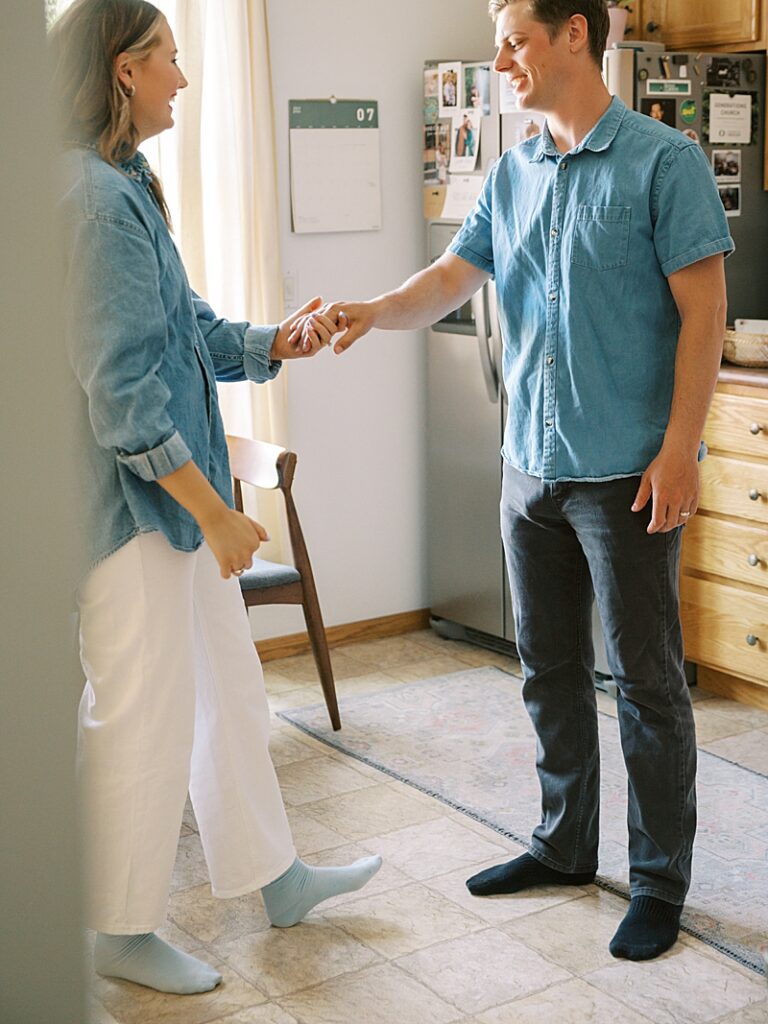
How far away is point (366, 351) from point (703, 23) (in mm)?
1383

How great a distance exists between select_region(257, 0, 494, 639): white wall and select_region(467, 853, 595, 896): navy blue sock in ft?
5.53

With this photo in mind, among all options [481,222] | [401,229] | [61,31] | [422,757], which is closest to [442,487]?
[401,229]

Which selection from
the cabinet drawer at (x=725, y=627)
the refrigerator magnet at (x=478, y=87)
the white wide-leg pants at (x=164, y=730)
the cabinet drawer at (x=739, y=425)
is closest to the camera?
the white wide-leg pants at (x=164, y=730)

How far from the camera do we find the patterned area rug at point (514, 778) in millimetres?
2438

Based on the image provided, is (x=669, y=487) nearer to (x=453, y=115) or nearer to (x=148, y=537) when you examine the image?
(x=148, y=537)

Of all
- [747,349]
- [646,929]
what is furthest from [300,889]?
[747,349]

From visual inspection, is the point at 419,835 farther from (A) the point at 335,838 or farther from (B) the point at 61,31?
(B) the point at 61,31

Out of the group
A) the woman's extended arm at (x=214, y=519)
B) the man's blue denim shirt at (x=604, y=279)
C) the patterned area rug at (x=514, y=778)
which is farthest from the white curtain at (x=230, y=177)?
the woman's extended arm at (x=214, y=519)

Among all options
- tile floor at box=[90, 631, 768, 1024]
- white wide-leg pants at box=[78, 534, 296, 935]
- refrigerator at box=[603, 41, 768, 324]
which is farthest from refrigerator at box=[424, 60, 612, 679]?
white wide-leg pants at box=[78, 534, 296, 935]

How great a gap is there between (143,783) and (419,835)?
912 millimetres

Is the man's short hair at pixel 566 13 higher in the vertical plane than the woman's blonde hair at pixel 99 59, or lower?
higher

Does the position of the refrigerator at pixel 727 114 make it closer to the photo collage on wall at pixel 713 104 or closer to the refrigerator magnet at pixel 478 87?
the photo collage on wall at pixel 713 104

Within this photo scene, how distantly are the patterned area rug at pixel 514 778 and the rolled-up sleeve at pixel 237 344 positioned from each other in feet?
3.78

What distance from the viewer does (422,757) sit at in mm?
3227
